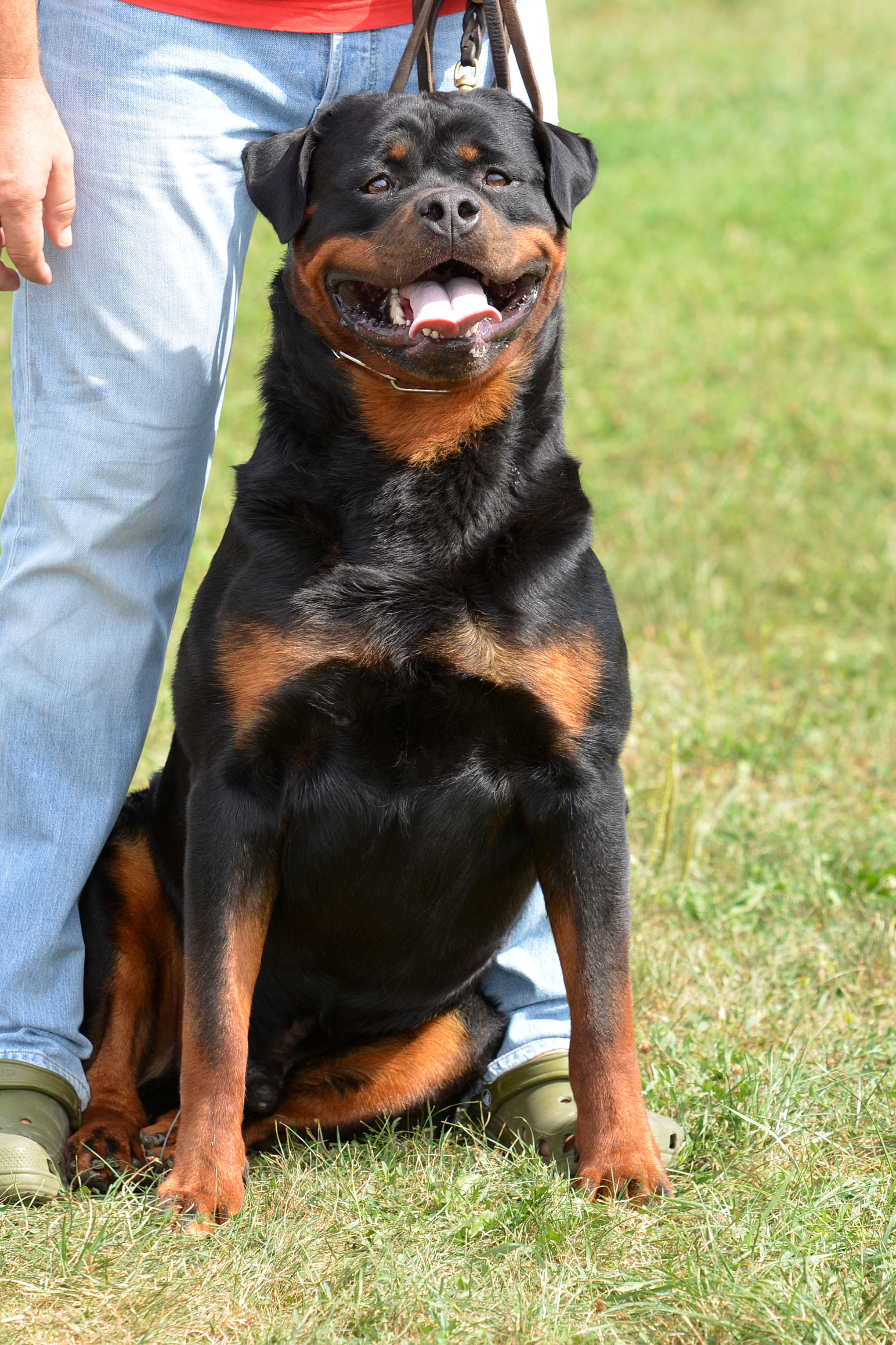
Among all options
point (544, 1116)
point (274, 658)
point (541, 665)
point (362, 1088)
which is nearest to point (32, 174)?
point (274, 658)

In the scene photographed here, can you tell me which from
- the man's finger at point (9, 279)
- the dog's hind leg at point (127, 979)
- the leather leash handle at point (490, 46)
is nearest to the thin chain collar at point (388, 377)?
the leather leash handle at point (490, 46)

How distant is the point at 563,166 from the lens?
2648 mm

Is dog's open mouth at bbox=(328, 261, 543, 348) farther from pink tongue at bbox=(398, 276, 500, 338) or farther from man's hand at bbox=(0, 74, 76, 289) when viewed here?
man's hand at bbox=(0, 74, 76, 289)

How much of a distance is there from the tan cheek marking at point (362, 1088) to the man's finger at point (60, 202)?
161 centimetres

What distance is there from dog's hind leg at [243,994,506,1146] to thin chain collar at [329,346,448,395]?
48.7 inches

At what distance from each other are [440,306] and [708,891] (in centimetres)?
186

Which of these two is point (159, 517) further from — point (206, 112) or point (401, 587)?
point (206, 112)

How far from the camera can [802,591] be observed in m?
5.87

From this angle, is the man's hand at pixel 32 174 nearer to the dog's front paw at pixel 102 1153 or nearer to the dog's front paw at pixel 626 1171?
the dog's front paw at pixel 102 1153

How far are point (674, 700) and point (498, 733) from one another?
2476 mm

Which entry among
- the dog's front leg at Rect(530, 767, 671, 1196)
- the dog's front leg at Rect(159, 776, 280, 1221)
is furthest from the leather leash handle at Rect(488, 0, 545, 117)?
the dog's front leg at Rect(159, 776, 280, 1221)

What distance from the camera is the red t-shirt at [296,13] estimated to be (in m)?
2.52

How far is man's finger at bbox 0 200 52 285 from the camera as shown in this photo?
2.40 meters

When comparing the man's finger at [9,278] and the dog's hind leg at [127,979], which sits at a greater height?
the man's finger at [9,278]
